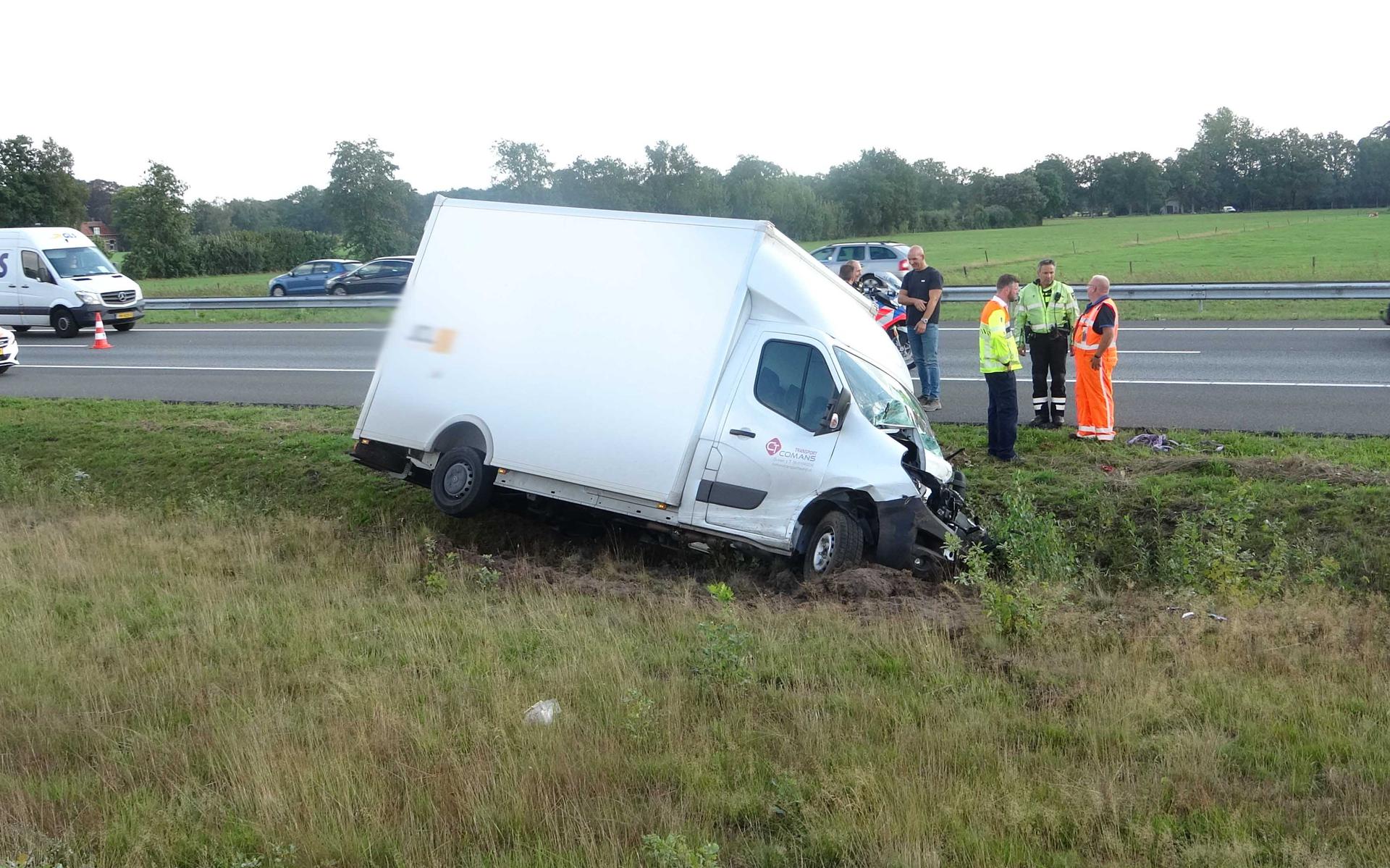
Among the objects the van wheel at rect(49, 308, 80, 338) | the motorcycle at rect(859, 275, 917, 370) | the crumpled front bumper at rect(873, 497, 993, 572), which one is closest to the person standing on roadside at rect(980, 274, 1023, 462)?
the motorcycle at rect(859, 275, 917, 370)

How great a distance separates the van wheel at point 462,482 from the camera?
921 cm

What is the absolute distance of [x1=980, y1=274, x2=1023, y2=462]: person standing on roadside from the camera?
36.3 feet

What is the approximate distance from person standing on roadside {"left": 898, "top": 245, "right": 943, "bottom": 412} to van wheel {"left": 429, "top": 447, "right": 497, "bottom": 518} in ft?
20.7

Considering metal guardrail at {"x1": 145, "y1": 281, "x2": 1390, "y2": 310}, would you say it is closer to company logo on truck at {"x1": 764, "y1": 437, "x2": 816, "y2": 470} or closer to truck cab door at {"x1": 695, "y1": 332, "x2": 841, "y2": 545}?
truck cab door at {"x1": 695, "y1": 332, "x2": 841, "y2": 545}

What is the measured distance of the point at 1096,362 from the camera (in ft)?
37.7

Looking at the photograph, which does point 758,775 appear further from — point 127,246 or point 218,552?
point 127,246

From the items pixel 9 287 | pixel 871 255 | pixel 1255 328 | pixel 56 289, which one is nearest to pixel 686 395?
pixel 1255 328

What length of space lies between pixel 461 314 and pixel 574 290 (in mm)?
1074

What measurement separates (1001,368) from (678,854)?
7921 millimetres

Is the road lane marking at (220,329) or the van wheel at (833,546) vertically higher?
the road lane marking at (220,329)

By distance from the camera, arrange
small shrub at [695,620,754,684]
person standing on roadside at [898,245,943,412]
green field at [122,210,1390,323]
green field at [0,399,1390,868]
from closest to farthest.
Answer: green field at [0,399,1390,868], small shrub at [695,620,754,684], person standing on roadside at [898,245,943,412], green field at [122,210,1390,323]

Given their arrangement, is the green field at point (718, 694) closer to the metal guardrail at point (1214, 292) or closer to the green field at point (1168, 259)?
the green field at point (1168, 259)

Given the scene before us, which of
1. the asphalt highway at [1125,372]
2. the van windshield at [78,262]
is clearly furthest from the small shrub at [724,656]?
the van windshield at [78,262]

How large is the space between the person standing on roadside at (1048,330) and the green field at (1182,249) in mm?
19227
